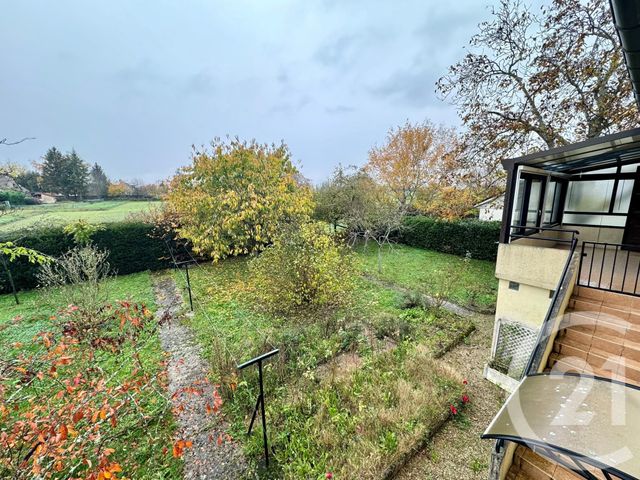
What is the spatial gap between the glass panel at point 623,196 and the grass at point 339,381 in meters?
5.45

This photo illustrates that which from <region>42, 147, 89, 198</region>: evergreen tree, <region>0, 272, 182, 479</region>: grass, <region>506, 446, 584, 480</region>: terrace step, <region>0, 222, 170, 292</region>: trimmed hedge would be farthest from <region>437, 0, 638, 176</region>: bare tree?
<region>42, 147, 89, 198</region>: evergreen tree

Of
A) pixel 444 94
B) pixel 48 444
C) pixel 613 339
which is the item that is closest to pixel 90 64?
pixel 48 444

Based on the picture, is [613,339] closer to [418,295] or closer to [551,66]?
[418,295]

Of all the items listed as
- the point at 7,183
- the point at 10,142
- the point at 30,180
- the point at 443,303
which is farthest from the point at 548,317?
the point at 30,180

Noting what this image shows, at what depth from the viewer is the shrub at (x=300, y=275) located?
754 cm

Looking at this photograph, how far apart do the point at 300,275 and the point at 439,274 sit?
23.8ft

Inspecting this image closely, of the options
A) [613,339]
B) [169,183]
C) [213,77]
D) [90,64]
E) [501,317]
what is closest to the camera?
[613,339]

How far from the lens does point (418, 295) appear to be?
8336 millimetres

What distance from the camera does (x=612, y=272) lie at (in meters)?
4.07

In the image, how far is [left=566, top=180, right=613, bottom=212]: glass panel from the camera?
24.2ft

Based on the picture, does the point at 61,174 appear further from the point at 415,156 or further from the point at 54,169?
the point at 415,156

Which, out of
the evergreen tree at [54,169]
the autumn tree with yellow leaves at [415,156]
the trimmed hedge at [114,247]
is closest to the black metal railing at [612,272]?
the autumn tree with yellow leaves at [415,156]

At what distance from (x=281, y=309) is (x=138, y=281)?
7.35 metres

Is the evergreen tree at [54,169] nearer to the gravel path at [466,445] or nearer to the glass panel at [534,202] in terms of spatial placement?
the gravel path at [466,445]
